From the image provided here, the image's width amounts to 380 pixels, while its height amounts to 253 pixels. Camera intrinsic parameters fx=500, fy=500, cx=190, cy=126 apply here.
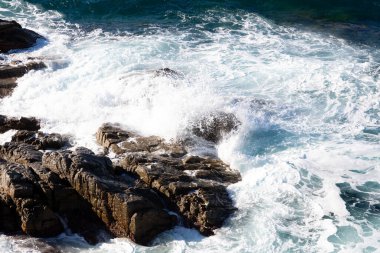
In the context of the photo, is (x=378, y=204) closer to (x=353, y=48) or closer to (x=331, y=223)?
(x=331, y=223)

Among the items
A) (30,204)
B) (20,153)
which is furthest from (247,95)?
(30,204)

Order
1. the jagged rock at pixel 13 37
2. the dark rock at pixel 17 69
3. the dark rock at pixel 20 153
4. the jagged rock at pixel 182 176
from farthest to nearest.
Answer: the jagged rock at pixel 13 37 < the dark rock at pixel 17 69 < the dark rock at pixel 20 153 < the jagged rock at pixel 182 176

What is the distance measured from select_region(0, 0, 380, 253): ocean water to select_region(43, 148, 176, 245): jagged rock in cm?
29

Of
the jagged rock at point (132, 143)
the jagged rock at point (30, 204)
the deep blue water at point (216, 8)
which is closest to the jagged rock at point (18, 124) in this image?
the jagged rock at point (132, 143)

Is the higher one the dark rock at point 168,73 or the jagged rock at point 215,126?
the dark rock at point 168,73

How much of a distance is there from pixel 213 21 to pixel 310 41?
459 cm

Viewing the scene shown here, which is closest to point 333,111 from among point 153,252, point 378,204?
point 378,204

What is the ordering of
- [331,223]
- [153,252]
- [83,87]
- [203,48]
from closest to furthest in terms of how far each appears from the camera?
[153,252] < [331,223] < [83,87] < [203,48]

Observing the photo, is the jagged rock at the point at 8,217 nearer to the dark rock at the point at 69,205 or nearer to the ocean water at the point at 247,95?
the dark rock at the point at 69,205

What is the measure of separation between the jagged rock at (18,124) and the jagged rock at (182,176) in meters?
2.17

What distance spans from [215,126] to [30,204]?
5.43 m

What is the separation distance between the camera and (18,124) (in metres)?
13.8

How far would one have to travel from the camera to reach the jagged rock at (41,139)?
12.5m

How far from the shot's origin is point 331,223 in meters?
10.1
